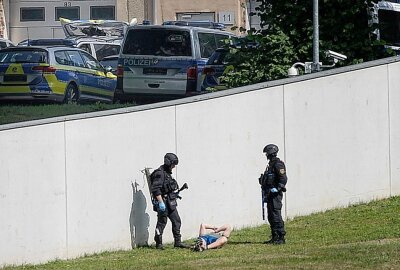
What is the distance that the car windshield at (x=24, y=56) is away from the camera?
913 inches

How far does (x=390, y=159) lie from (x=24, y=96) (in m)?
7.05

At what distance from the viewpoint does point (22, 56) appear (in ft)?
76.5

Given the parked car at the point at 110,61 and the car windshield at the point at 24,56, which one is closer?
the car windshield at the point at 24,56

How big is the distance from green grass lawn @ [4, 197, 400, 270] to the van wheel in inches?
232

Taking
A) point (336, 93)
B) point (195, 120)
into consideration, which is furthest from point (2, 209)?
point (336, 93)

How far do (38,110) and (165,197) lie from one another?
144 inches

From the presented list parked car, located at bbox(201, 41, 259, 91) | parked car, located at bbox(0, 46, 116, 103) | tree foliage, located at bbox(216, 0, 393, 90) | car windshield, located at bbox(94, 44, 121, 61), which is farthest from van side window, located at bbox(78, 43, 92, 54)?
tree foliage, located at bbox(216, 0, 393, 90)

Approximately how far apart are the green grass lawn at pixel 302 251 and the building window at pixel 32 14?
28200 millimetres

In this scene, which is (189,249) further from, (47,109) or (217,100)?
(47,109)

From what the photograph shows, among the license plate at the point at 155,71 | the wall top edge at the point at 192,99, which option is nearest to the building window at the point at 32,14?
the license plate at the point at 155,71

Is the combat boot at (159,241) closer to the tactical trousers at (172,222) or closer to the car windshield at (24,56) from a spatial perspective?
the tactical trousers at (172,222)

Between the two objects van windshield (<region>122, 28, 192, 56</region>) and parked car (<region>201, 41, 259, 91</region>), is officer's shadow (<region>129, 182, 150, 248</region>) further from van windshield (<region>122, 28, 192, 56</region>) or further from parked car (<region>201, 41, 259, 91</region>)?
van windshield (<region>122, 28, 192, 56</region>)

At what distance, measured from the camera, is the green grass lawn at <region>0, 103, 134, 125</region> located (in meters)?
16.8

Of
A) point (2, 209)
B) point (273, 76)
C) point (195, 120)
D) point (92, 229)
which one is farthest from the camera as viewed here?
point (273, 76)
